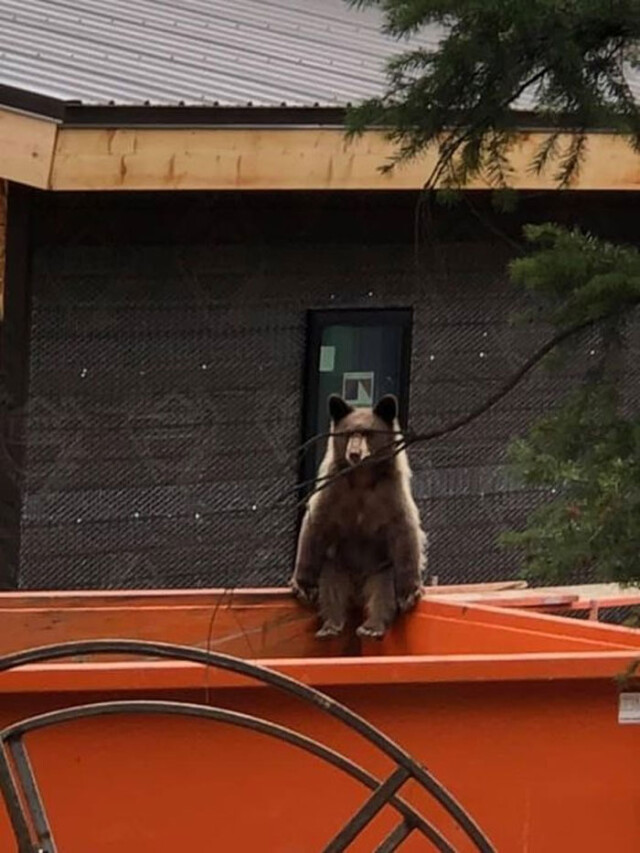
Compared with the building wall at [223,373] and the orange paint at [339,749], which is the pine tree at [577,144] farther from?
the building wall at [223,373]

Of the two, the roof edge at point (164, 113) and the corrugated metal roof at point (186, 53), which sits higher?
the corrugated metal roof at point (186, 53)

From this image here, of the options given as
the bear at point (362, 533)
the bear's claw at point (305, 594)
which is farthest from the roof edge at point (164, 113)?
the bear's claw at point (305, 594)

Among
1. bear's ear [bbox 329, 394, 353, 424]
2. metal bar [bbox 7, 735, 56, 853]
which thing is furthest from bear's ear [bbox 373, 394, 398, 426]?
metal bar [bbox 7, 735, 56, 853]

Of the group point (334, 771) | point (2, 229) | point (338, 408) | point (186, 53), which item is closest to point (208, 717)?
point (334, 771)

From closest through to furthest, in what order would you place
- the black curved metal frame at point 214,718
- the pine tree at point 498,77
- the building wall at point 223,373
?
the black curved metal frame at point 214,718, the pine tree at point 498,77, the building wall at point 223,373

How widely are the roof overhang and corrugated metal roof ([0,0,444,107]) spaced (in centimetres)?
15

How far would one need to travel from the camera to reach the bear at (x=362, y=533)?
704 centimetres

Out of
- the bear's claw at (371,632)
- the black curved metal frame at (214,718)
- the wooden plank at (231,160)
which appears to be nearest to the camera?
the black curved metal frame at (214,718)

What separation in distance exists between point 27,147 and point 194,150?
74 centimetres

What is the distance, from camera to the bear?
704 centimetres

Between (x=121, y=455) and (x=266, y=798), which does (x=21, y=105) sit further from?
(x=266, y=798)

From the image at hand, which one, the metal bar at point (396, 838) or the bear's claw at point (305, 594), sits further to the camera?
the bear's claw at point (305, 594)

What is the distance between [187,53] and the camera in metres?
10.3

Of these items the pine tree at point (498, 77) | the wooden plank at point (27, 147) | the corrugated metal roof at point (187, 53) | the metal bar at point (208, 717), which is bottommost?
the metal bar at point (208, 717)
